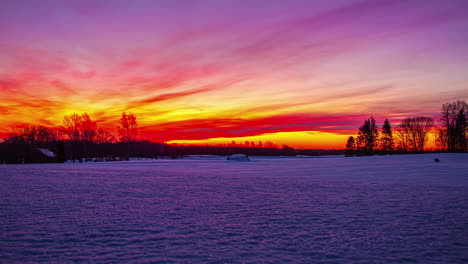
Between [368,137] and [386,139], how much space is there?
13.5ft

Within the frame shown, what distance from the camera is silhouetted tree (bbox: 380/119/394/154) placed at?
72.8 meters

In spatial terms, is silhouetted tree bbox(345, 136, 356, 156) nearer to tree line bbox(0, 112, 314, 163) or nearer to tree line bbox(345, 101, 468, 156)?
tree line bbox(345, 101, 468, 156)

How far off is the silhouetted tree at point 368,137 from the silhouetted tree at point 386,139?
143cm

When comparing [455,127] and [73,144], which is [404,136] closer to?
[455,127]

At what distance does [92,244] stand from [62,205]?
16.7ft

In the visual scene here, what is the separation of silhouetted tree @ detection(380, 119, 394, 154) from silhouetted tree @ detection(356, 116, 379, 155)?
4.68 ft

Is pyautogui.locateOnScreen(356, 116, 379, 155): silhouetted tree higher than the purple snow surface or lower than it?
higher

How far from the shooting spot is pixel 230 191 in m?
12.8

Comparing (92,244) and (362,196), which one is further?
(362,196)

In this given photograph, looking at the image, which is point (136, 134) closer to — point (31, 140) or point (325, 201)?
point (31, 140)

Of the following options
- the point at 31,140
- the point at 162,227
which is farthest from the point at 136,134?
the point at 162,227

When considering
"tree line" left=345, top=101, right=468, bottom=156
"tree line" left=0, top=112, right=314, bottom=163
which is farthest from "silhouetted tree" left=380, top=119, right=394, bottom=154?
"tree line" left=0, top=112, right=314, bottom=163

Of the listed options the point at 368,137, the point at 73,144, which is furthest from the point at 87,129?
the point at 368,137

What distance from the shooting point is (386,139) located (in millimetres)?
73125
